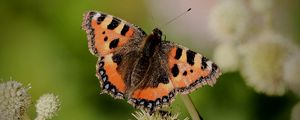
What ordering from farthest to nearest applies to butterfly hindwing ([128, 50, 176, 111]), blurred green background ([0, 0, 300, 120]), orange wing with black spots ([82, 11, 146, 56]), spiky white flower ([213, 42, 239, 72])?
1. blurred green background ([0, 0, 300, 120])
2. spiky white flower ([213, 42, 239, 72])
3. orange wing with black spots ([82, 11, 146, 56])
4. butterfly hindwing ([128, 50, 176, 111])

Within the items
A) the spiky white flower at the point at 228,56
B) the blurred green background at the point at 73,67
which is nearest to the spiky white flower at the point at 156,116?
the spiky white flower at the point at 228,56

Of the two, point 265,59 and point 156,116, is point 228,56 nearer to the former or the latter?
point 265,59

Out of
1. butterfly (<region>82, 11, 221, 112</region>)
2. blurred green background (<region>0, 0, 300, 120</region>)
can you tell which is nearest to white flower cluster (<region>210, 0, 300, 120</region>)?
butterfly (<region>82, 11, 221, 112</region>)

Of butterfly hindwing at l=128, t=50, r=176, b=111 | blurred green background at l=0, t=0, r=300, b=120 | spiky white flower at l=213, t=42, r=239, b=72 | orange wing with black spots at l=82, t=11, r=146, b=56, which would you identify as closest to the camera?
butterfly hindwing at l=128, t=50, r=176, b=111

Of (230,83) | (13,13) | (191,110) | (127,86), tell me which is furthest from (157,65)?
(13,13)

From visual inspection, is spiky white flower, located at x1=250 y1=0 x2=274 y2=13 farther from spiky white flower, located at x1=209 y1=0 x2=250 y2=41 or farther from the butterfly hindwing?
the butterfly hindwing

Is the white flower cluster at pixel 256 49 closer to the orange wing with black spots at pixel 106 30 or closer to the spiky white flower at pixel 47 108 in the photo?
the orange wing with black spots at pixel 106 30
